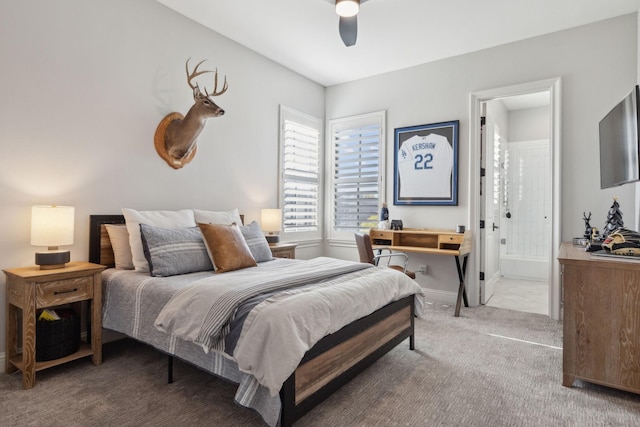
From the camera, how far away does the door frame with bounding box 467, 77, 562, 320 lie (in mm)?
3635

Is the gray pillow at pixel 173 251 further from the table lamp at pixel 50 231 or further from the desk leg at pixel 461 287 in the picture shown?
the desk leg at pixel 461 287

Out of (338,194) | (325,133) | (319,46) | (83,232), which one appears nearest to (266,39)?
(319,46)

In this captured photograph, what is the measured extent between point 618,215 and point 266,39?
3642mm

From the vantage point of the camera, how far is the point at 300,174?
4883 mm

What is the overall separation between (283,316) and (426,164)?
3.29 meters

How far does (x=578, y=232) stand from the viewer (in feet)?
11.7

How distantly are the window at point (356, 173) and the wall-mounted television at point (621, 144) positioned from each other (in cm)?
233

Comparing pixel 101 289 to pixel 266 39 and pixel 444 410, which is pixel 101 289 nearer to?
pixel 444 410

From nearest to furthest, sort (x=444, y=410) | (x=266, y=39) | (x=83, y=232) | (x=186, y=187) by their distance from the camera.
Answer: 1. (x=444, y=410)
2. (x=83, y=232)
3. (x=186, y=187)
4. (x=266, y=39)

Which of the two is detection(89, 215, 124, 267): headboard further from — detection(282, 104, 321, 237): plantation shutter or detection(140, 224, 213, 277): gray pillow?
detection(282, 104, 321, 237): plantation shutter

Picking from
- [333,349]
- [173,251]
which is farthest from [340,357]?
[173,251]

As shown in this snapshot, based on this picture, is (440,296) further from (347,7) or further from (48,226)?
(48,226)

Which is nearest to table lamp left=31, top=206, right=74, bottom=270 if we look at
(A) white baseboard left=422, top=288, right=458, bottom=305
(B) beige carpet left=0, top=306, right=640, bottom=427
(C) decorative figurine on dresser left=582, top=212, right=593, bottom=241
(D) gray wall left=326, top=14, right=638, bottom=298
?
(B) beige carpet left=0, top=306, right=640, bottom=427

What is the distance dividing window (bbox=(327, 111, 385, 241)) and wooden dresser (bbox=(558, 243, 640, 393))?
9.05 ft
